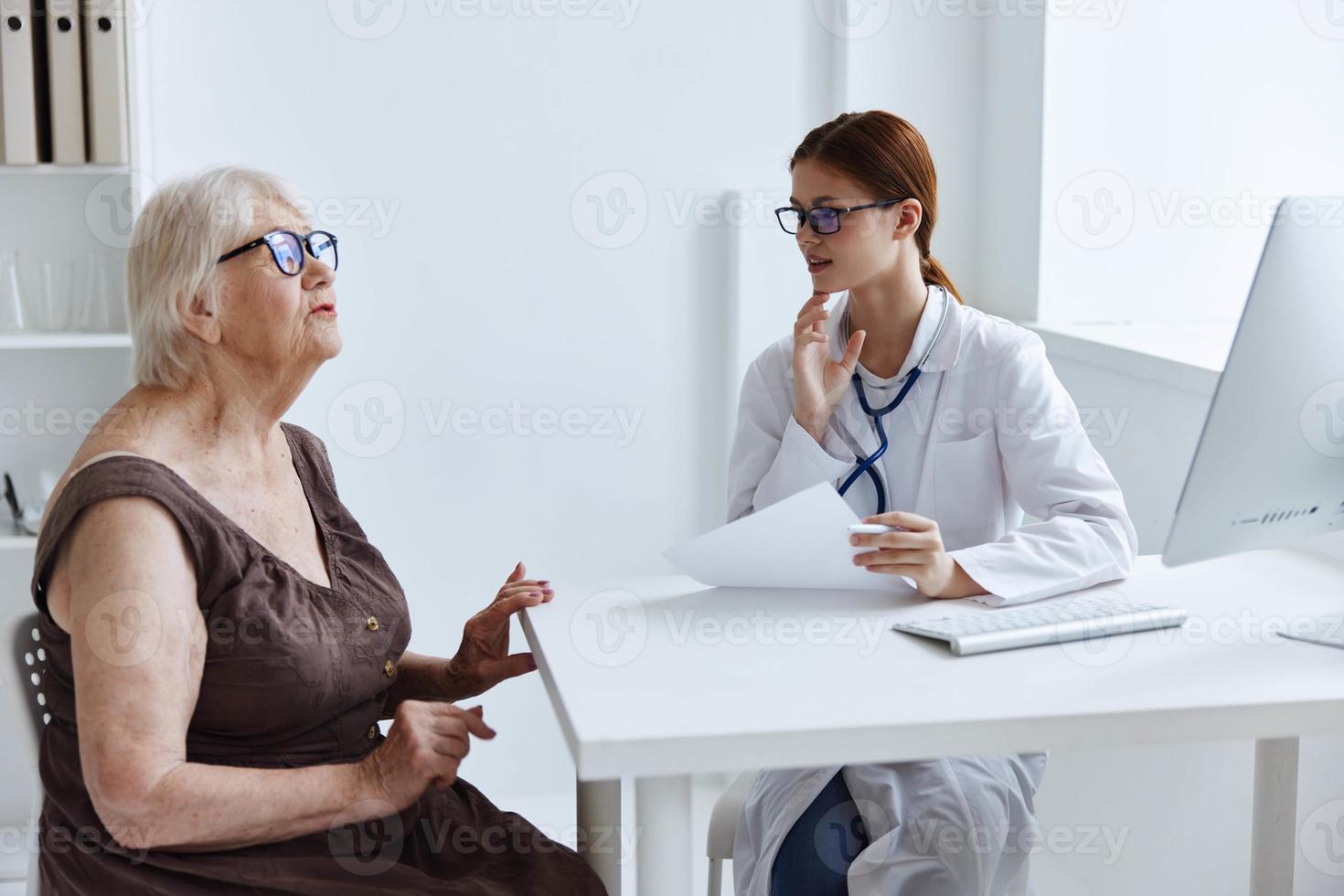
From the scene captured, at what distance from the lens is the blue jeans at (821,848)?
5.32 feet

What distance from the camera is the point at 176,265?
4.91 feet

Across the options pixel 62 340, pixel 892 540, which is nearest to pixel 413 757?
pixel 892 540

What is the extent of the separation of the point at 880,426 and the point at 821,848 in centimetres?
61

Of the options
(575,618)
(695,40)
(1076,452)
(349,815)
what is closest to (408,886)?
(349,815)

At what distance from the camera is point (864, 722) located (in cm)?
119

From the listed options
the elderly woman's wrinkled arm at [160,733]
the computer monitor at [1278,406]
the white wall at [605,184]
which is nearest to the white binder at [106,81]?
the white wall at [605,184]

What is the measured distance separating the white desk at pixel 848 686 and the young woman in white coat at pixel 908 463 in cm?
16

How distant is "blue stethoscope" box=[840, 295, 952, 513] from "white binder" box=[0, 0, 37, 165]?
1536 mm

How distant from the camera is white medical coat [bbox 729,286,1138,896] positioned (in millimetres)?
1604

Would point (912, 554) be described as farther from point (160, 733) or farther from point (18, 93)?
point (18, 93)

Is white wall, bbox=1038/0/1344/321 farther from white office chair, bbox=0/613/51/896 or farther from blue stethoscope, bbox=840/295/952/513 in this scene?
white office chair, bbox=0/613/51/896

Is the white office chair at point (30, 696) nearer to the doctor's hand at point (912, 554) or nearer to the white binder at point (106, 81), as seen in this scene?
the doctor's hand at point (912, 554)

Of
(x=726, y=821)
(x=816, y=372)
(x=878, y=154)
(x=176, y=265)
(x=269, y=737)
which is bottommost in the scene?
(x=726, y=821)

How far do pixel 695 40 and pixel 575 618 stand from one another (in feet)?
6.14
